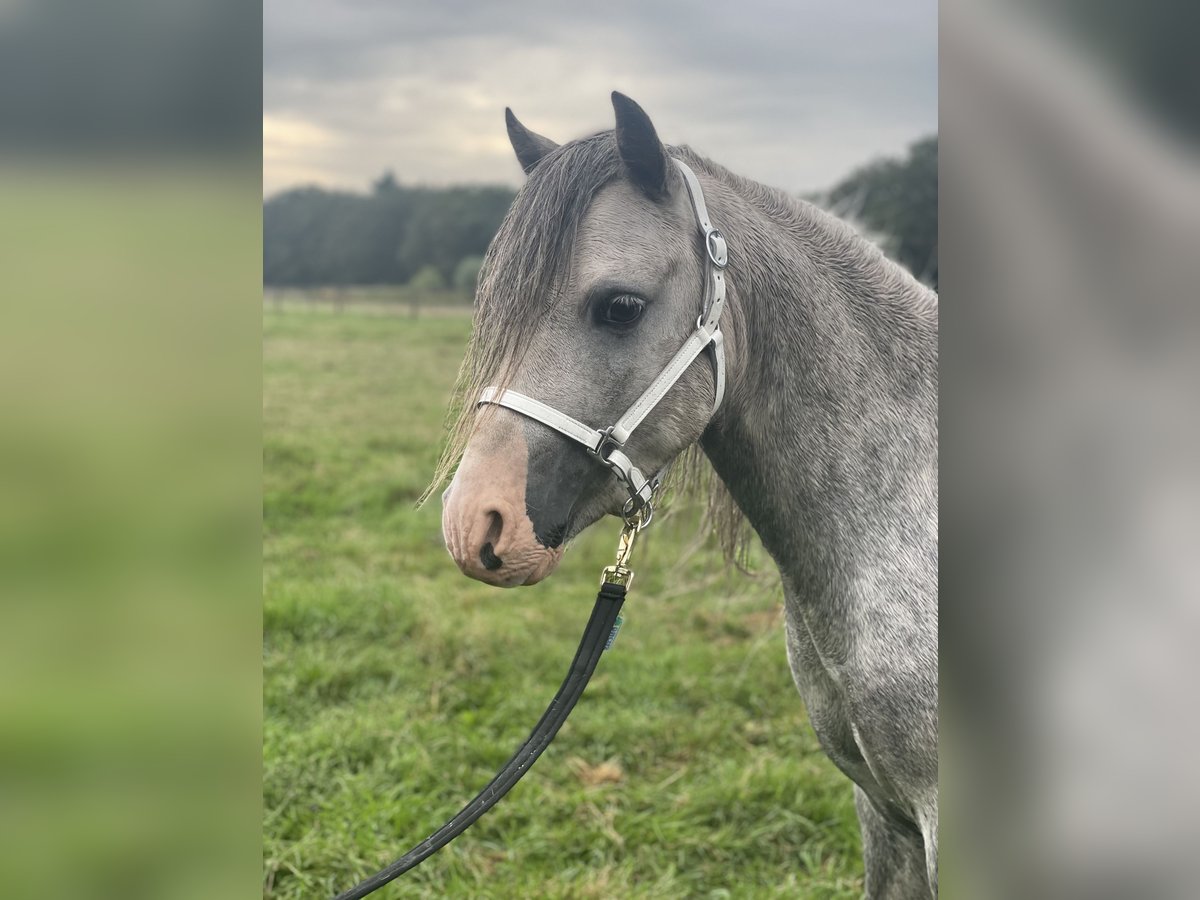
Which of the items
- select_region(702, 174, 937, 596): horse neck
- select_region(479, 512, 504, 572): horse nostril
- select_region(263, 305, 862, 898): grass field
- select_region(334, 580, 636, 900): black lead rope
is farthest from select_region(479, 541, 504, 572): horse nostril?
select_region(263, 305, 862, 898): grass field

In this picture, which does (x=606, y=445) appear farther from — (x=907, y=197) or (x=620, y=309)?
(x=907, y=197)

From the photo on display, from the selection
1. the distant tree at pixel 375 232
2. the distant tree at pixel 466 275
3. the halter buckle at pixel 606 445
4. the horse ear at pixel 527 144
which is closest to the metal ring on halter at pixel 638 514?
the halter buckle at pixel 606 445

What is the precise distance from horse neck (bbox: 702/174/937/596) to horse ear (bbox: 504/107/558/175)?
0.35 meters

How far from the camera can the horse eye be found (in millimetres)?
1480

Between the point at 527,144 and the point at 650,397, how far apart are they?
1.89 feet

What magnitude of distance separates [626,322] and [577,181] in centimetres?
25

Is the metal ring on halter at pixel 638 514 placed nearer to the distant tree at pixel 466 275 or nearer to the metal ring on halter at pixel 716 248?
the metal ring on halter at pixel 716 248

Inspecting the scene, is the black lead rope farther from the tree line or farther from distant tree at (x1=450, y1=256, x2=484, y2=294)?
distant tree at (x1=450, y1=256, x2=484, y2=294)

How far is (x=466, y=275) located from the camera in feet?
21.4

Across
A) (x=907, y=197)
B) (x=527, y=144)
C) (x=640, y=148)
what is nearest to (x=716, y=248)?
(x=640, y=148)
